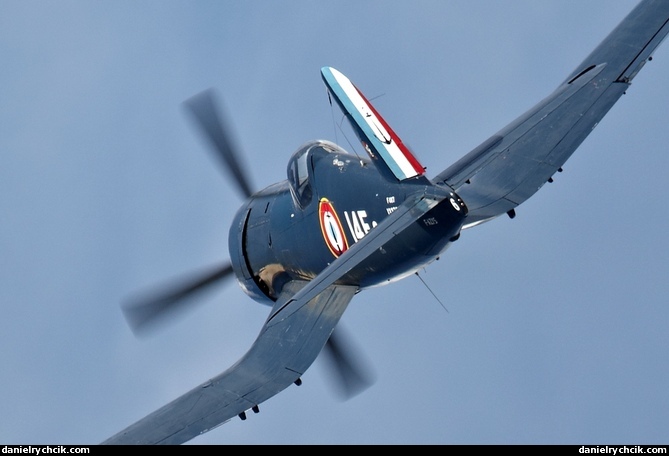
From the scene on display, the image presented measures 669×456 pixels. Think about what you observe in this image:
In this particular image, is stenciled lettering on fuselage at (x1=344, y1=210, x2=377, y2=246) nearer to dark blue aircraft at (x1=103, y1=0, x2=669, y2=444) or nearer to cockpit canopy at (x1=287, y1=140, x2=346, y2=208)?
dark blue aircraft at (x1=103, y1=0, x2=669, y2=444)

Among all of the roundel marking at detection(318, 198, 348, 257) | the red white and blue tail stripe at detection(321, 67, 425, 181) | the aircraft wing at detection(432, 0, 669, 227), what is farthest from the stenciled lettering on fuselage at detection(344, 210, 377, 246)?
the aircraft wing at detection(432, 0, 669, 227)

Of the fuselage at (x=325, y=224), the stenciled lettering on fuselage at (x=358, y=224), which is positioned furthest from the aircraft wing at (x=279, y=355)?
the stenciled lettering on fuselage at (x=358, y=224)

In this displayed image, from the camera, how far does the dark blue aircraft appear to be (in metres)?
31.2

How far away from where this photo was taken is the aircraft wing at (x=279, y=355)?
101ft

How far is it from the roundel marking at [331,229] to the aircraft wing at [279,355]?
122 centimetres

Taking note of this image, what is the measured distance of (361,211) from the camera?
33062 millimetres

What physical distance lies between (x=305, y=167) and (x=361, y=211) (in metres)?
2.62

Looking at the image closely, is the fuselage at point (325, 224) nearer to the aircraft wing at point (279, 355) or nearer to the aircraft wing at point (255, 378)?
the aircraft wing at point (279, 355)

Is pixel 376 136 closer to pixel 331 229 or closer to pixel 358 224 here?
pixel 358 224

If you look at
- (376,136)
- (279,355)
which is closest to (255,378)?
(279,355)

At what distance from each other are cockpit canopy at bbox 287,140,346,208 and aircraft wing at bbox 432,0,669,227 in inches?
121

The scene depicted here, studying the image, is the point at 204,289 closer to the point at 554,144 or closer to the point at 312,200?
the point at 312,200
